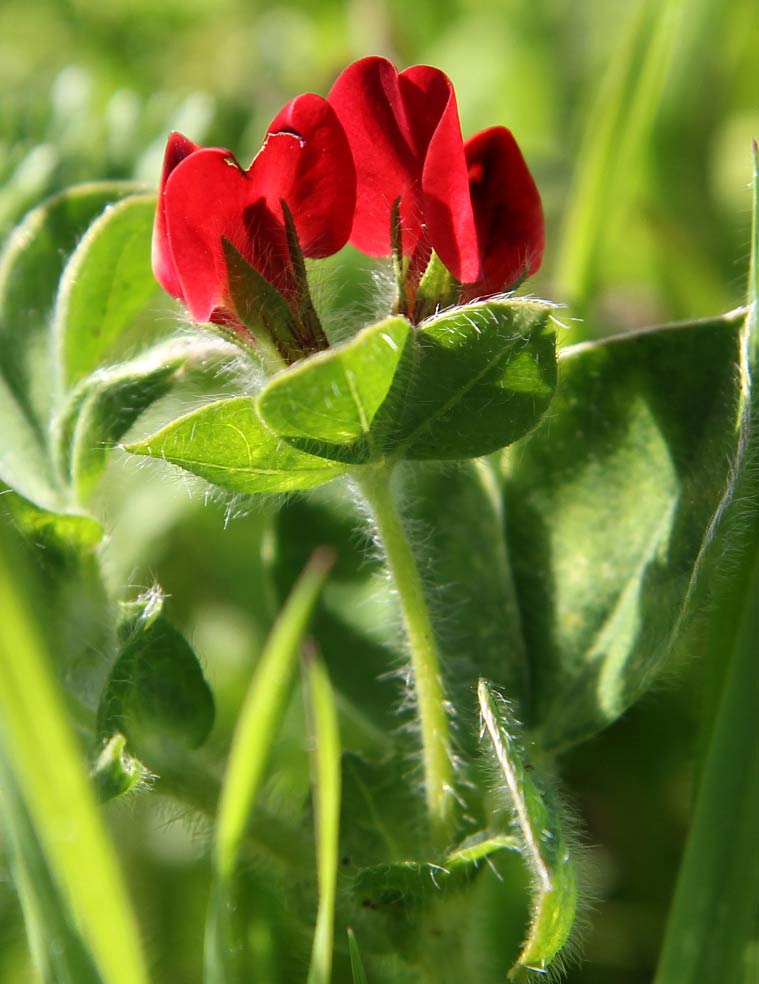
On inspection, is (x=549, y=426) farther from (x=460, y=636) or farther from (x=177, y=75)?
(x=177, y=75)

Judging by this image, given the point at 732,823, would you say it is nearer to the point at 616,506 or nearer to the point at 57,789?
the point at 616,506

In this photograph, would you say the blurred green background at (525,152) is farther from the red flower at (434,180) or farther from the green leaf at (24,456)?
the red flower at (434,180)

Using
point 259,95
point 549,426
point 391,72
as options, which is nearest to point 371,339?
point 391,72

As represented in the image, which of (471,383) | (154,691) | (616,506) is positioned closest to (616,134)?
(616,506)

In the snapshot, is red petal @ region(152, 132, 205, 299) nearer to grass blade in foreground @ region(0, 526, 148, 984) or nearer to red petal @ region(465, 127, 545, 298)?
red petal @ region(465, 127, 545, 298)

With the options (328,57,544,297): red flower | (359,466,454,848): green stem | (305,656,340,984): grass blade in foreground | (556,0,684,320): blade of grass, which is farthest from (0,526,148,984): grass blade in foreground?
(556,0,684,320): blade of grass

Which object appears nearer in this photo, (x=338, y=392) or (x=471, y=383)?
(x=338, y=392)
